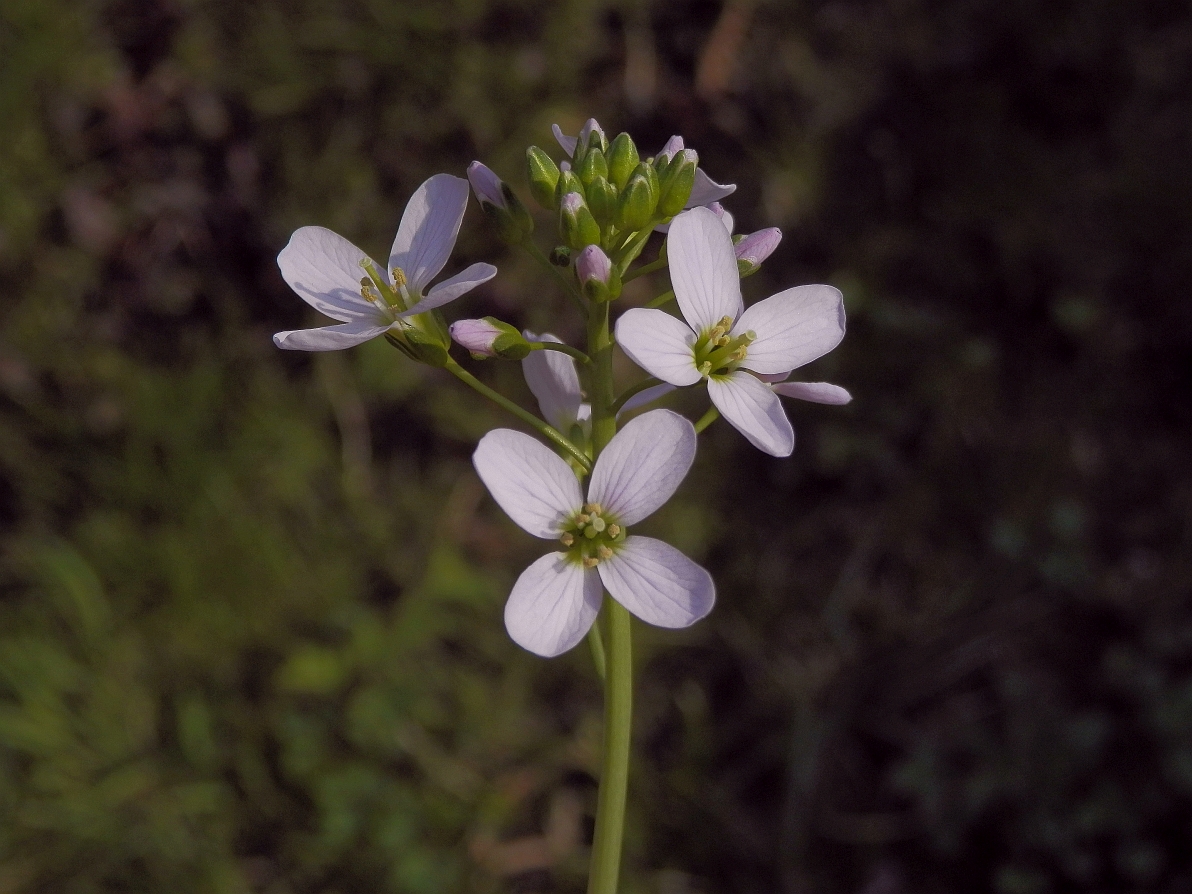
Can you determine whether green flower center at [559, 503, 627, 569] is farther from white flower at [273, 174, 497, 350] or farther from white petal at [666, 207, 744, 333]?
white flower at [273, 174, 497, 350]

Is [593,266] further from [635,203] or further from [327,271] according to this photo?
[327,271]

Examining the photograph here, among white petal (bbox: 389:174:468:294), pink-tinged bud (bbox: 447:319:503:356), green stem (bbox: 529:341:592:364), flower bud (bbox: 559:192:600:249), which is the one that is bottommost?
pink-tinged bud (bbox: 447:319:503:356)

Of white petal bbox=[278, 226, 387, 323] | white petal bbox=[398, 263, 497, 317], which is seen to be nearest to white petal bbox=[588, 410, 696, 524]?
white petal bbox=[398, 263, 497, 317]

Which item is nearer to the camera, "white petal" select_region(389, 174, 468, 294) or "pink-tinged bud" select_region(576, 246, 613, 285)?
"pink-tinged bud" select_region(576, 246, 613, 285)

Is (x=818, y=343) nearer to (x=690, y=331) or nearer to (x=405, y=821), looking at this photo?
(x=690, y=331)

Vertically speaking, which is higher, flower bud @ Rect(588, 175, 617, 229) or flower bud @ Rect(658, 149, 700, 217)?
flower bud @ Rect(658, 149, 700, 217)

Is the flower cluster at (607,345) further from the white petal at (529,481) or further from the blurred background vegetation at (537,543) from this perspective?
the blurred background vegetation at (537,543)

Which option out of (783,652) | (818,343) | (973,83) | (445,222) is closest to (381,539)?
(783,652)
